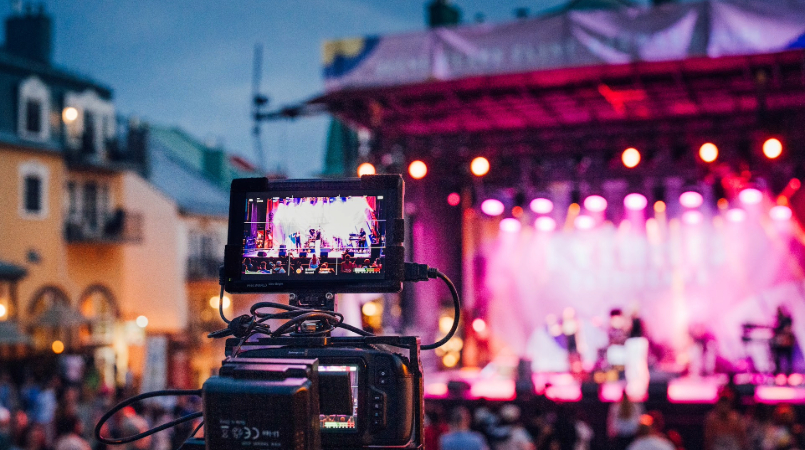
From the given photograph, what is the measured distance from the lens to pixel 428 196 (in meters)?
15.9

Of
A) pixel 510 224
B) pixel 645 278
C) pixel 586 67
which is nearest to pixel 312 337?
pixel 586 67

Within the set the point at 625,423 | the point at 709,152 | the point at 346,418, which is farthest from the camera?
the point at 709,152

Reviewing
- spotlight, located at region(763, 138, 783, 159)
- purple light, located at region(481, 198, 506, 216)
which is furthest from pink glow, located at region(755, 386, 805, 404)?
purple light, located at region(481, 198, 506, 216)

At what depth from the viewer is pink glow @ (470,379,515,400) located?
12.8m

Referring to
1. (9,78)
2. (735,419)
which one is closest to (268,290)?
(735,419)

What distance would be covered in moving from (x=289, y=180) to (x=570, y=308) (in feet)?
52.0

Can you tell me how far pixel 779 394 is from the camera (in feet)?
41.1

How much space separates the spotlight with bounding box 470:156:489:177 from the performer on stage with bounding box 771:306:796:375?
6743mm

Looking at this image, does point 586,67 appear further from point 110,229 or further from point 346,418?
point 110,229

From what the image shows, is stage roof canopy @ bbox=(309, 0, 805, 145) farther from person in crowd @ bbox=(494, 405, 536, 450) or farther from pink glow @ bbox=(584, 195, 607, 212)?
person in crowd @ bbox=(494, 405, 536, 450)

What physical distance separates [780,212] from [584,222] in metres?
3.50

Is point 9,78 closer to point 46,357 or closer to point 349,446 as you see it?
point 46,357

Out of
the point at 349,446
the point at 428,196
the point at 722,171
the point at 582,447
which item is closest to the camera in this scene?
the point at 349,446

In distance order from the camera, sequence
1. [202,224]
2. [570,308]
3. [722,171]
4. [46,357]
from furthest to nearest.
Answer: [202,224]
[46,357]
[570,308]
[722,171]
